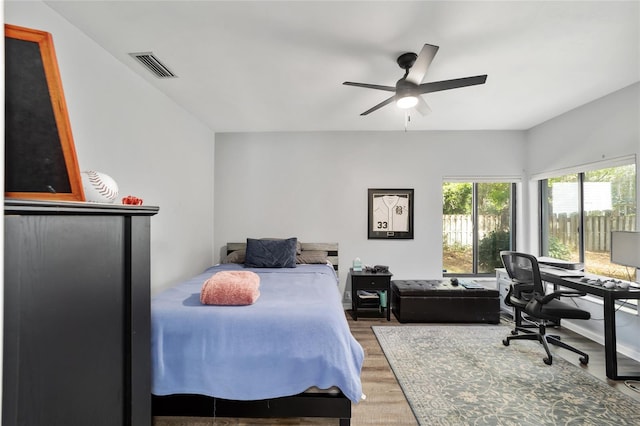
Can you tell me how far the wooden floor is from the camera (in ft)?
6.15

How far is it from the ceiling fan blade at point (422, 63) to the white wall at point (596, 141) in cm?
238

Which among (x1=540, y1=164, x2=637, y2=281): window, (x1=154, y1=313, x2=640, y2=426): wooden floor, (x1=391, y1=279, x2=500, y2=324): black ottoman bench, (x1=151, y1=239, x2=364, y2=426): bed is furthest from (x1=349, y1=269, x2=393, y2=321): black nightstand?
(x1=540, y1=164, x2=637, y2=281): window

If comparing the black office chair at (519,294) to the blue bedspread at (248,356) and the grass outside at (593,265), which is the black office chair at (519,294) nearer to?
the grass outside at (593,265)

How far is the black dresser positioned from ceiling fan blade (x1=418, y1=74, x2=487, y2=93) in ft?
6.49

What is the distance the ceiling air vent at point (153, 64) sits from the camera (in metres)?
2.24

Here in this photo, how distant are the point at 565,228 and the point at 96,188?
485 centimetres

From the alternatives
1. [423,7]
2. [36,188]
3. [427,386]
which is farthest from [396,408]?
[423,7]

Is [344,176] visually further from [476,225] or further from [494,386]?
[494,386]

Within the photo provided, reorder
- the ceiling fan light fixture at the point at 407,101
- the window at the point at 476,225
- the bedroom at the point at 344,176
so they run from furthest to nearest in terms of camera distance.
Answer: the window at the point at 476,225 → the bedroom at the point at 344,176 → the ceiling fan light fixture at the point at 407,101

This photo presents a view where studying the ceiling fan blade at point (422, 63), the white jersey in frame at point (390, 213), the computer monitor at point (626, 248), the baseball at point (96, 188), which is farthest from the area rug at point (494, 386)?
the ceiling fan blade at point (422, 63)

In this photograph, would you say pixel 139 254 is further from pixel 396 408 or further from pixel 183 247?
pixel 183 247

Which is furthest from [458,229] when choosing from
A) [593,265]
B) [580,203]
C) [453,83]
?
[453,83]

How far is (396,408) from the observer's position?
1.99m

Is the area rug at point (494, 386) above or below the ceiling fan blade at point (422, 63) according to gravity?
below
